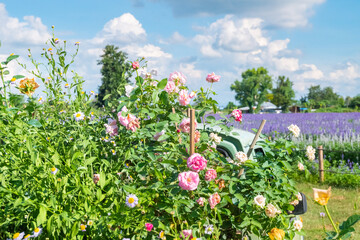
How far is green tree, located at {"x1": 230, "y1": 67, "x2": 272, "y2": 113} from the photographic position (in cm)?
7250

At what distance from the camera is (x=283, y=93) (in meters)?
72.8

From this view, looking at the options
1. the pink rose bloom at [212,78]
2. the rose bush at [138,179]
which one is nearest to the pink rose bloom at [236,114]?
the rose bush at [138,179]

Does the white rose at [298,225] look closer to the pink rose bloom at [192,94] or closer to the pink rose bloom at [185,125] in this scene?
the pink rose bloom at [185,125]

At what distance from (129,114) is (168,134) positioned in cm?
35

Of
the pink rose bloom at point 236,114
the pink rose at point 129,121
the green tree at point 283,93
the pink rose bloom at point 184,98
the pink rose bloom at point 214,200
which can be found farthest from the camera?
the green tree at point 283,93

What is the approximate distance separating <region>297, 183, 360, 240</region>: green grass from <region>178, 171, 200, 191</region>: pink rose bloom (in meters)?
3.19

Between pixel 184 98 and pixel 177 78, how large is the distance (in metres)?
0.30

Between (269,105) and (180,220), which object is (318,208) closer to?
(180,220)

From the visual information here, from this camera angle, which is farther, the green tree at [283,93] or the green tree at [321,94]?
the green tree at [321,94]

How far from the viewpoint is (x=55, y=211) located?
2496 mm

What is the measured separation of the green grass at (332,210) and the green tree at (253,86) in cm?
6161

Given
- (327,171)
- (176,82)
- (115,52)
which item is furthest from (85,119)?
(115,52)

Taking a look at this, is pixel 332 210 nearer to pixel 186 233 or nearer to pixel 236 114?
pixel 236 114

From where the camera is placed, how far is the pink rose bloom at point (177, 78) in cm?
326
